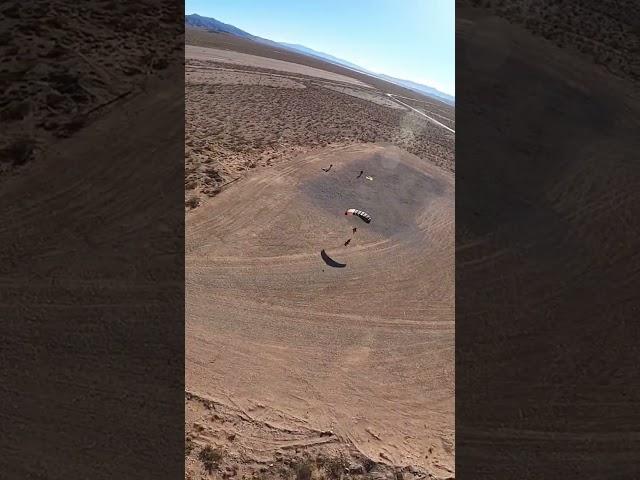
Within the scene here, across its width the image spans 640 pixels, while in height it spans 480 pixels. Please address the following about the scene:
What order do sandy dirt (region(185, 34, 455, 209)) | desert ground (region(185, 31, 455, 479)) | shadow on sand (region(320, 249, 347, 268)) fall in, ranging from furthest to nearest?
sandy dirt (region(185, 34, 455, 209))
shadow on sand (region(320, 249, 347, 268))
desert ground (region(185, 31, 455, 479))

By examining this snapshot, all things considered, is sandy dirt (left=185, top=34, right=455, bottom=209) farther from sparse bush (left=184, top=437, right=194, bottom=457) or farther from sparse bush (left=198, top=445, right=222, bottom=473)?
sparse bush (left=198, top=445, right=222, bottom=473)

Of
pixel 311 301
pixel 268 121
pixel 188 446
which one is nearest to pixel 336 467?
pixel 188 446

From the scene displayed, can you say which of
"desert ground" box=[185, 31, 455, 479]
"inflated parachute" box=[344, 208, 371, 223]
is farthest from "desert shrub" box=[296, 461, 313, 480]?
"inflated parachute" box=[344, 208, 371, 223]

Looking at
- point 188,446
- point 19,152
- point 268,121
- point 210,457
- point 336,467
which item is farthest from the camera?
point 268,121

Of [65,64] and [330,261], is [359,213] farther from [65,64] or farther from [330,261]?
[65,64]
